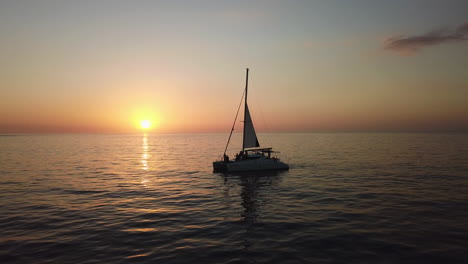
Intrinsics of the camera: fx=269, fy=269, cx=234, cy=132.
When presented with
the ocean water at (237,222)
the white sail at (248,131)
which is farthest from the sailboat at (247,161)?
the ocean water at (237,222)

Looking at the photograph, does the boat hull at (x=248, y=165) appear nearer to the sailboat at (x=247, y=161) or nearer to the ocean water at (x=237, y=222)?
the sailboat at (x=247, y=161)

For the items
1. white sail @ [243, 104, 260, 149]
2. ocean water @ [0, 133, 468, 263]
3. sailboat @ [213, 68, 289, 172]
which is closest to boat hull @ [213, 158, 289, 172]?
sailboat @ [213, 68, 289, 172]

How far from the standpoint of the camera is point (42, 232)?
16812 mm

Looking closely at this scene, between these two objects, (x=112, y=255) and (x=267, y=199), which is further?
(x=267, y=199)

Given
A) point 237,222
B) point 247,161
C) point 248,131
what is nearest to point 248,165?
point 247,161

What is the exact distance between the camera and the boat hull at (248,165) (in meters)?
42.4

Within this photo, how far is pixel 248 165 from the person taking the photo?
4309 centimetres

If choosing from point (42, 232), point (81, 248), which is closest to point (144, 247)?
point (81, 248)

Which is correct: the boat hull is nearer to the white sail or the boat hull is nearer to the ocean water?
the white sail

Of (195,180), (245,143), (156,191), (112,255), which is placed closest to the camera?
(112,255)

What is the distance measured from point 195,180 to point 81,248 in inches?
909

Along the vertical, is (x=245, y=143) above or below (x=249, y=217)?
above

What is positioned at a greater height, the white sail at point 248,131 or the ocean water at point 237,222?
the white sail at point 248,131

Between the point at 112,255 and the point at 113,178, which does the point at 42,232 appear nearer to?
the point at 112,255
